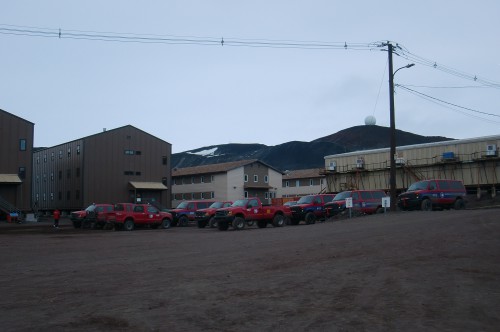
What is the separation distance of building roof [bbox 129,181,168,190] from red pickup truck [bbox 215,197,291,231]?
28342mm

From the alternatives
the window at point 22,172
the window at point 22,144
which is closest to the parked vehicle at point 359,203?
the window at point 22,172

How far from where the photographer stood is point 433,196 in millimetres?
30406

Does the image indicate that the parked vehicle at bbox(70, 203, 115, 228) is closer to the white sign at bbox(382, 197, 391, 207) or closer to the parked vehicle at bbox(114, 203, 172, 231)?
the parked vehicle at bbox(114, 203, 172, 231)

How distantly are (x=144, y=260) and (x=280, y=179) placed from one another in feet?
190

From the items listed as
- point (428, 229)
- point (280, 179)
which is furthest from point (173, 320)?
point (280, 179)

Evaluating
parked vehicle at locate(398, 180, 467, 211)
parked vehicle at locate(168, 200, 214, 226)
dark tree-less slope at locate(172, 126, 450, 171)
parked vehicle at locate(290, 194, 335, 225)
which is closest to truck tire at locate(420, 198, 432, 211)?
parked vehicle at locate(398, 180, 467, 211)

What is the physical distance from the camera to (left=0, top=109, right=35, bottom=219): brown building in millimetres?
45625

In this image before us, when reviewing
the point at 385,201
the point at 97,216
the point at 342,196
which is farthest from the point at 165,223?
the point at 385,201

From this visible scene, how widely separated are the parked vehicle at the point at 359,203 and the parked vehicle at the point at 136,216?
10.5 meters

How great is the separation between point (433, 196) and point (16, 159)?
36088mm

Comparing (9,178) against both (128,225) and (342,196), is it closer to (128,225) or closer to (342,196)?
Answer: (128,225)

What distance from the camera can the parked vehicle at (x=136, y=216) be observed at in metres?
30.3

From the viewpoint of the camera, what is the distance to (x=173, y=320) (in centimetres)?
669

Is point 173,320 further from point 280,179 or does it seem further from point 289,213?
point 280,179
